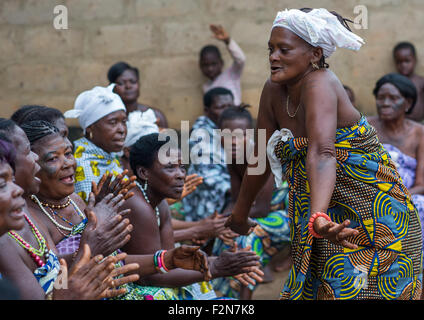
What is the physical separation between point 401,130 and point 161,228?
290cm

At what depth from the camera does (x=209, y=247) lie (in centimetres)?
581

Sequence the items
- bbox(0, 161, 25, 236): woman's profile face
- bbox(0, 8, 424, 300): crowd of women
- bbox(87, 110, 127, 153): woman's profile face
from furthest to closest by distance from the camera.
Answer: bbox(87, 110, 127, 153): woman's profile face
bbox(0, 8, 424, 300): crowd of women
bbox(0, 161, 25, 236): woman's profile face

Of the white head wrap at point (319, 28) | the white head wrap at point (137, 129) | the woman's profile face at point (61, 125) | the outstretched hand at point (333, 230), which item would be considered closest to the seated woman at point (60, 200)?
the woman's profile face at point (61, 125)

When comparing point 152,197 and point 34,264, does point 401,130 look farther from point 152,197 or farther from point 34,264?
point 34,264

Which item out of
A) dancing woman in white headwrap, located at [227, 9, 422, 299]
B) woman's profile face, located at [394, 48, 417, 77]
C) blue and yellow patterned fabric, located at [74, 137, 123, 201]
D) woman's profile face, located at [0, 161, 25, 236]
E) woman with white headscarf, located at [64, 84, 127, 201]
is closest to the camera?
woman's profile face, located at [0, 161, 25, 236]

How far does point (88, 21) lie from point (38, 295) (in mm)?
6276

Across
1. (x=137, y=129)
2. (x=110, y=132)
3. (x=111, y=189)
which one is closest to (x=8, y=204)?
(x=111, y=189)

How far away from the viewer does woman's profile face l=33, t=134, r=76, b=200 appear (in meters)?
3.42

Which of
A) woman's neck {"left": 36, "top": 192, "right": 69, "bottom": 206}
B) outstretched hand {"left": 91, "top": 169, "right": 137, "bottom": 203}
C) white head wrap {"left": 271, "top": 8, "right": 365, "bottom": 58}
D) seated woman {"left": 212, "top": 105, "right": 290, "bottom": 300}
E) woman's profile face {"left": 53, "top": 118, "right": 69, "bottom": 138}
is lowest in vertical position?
seated woman {"left": 212, "top": 105, "right": 290, "bottom": 300}

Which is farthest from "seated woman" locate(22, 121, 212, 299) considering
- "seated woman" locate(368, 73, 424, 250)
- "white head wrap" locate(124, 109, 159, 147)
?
"seated woman" locate(368, 73, 424, 250)

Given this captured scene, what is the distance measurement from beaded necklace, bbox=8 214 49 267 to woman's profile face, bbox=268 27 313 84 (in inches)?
54.6

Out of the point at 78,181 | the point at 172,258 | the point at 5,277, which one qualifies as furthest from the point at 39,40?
the point at 5,277

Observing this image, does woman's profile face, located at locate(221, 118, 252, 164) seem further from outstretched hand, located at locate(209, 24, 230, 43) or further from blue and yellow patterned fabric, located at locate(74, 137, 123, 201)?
outstretched hand, located at locate(209, 24, 230, 43)
